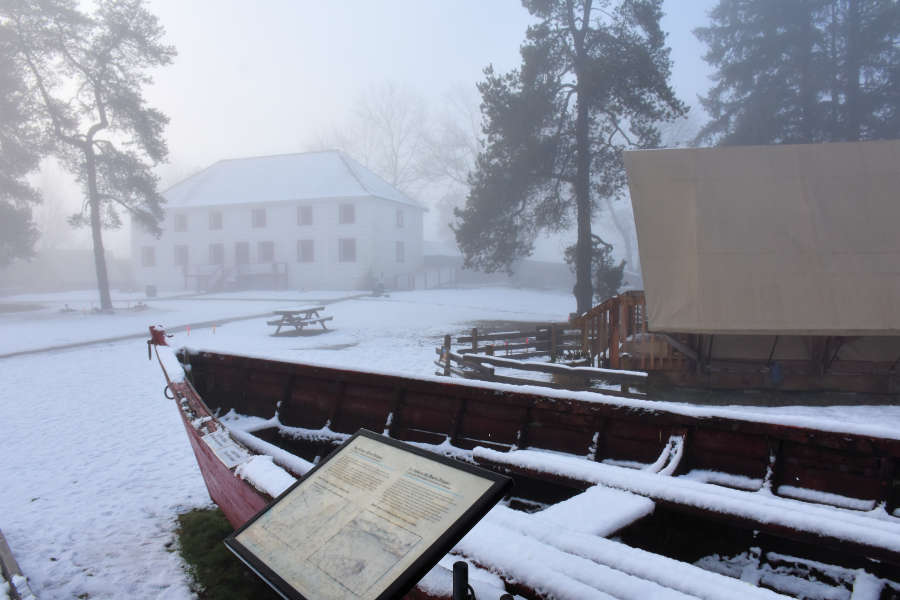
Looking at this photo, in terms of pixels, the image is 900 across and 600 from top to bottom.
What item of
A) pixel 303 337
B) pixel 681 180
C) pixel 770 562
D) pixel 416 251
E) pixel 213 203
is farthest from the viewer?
pixel 416 251

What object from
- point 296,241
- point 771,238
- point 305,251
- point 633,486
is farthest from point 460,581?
point 296,241

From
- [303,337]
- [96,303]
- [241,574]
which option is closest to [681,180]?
[241,574]

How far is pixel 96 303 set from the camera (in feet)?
107

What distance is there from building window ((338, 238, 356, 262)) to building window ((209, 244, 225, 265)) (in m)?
9.64

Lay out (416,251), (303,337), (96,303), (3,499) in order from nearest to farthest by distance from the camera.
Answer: (3,499) → (303,337) → (96,303) → (416,251)

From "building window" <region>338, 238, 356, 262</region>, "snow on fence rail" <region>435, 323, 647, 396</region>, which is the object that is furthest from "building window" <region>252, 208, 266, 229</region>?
"snow on fence rail" <region>435, 323, 647, 396</region>

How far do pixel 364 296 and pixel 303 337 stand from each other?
1565 cm

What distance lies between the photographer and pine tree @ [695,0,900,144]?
2417cm

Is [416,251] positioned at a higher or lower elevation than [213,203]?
lower

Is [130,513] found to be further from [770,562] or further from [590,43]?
[590,43]

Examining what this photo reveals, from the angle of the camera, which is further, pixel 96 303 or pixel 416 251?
pixel 416 251

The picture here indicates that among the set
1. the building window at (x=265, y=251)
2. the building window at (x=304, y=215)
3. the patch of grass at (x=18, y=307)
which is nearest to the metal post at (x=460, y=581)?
the patch of grass at (x=18, y=307)

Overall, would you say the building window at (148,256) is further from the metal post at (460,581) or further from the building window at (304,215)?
the metal post at (460,581)

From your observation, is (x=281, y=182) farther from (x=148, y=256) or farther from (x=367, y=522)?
(x=367, y=522)
